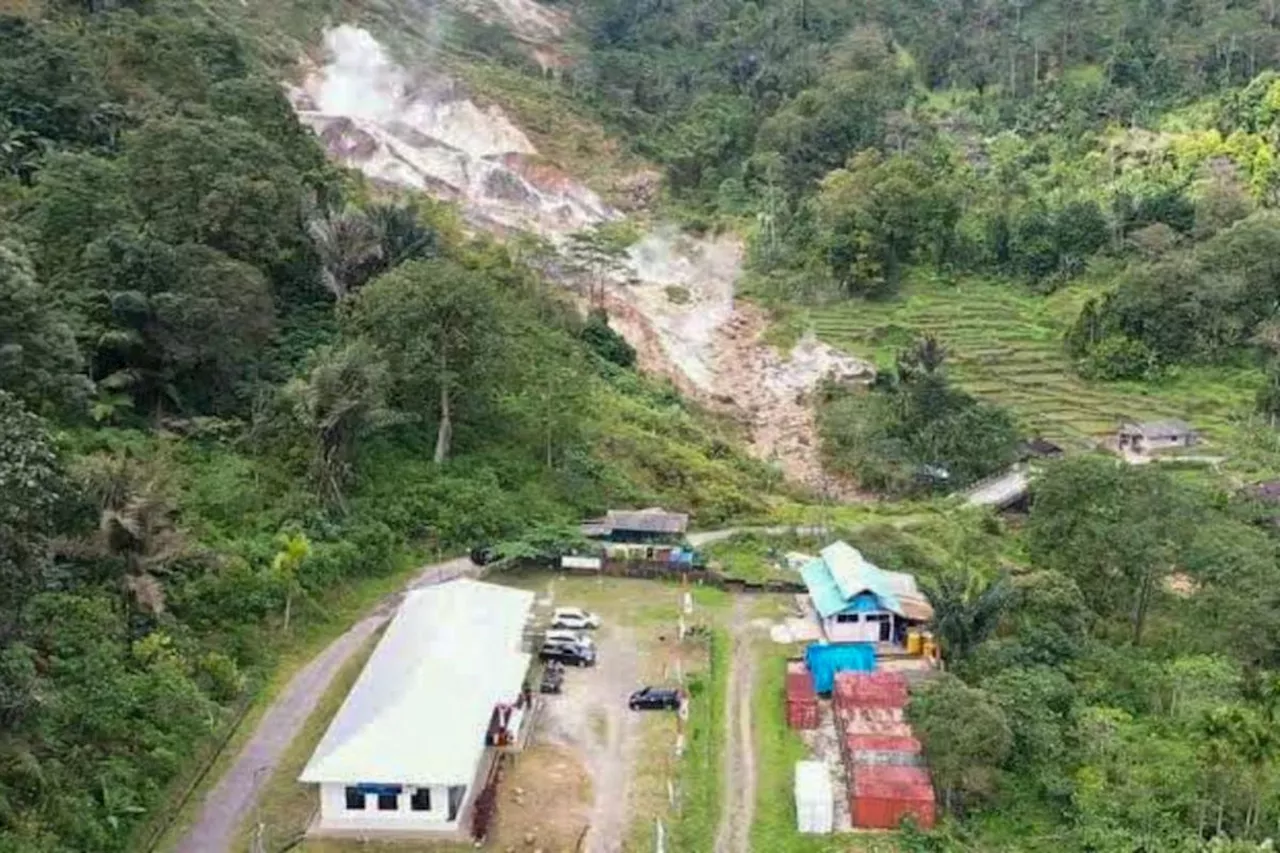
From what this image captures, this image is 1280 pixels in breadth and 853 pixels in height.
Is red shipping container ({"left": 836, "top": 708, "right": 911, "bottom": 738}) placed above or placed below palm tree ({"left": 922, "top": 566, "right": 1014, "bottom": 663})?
below

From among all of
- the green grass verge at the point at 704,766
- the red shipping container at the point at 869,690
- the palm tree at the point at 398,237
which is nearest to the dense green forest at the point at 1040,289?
the red shipping container at the point at 869,690

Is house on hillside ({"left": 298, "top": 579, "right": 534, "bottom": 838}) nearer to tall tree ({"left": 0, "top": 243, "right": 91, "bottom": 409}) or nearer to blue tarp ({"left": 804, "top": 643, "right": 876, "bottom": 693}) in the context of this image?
blue tarp ({"left": 804, "top": 643, "right": 876, "bottom": 693})

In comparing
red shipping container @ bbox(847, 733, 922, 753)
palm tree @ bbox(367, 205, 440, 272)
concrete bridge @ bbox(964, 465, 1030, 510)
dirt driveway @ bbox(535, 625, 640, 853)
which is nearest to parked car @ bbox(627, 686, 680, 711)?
dirt driveway @ bbox(535, 625, 640, 853)

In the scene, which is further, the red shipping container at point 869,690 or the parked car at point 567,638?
the parked car at point 567,638

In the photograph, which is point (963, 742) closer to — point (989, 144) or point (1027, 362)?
point (1027, 362)

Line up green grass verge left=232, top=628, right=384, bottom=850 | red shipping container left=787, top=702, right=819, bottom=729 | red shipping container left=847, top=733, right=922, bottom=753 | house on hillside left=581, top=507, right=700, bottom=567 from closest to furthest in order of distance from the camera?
1. green grass verge left=232, top=628, right=384, bottom=850
2. red shipping container left=847, top=733, right=922, bottom=753
3. red shipping container left=787, top=702, right=819, bottom=729
4. house on hillside left=581, top=507, right=700, bottom=567

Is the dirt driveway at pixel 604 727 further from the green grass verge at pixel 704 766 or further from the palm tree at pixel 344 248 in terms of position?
the palm tree at pixel 344 248

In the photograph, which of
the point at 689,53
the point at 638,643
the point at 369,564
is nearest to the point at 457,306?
the point at 369,564
